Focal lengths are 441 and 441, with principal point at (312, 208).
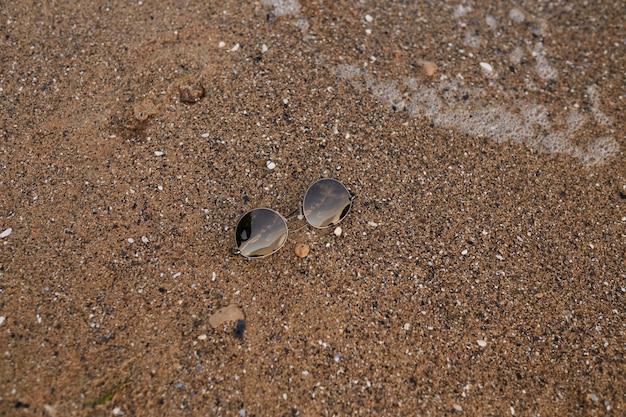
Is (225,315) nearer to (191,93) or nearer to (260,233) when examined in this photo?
(260,233)

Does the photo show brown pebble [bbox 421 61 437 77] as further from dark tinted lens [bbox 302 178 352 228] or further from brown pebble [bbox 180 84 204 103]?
brown pebble [bbox 180 84 204 103]

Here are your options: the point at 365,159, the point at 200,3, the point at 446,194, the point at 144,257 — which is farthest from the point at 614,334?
the point at 200,3

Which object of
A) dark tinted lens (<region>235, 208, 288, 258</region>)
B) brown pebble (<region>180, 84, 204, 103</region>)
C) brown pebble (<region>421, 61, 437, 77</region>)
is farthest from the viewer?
brown pebble (<region>421, 61, 437, 77</region>)

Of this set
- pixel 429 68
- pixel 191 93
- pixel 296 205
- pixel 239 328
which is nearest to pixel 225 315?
pixel 239 328

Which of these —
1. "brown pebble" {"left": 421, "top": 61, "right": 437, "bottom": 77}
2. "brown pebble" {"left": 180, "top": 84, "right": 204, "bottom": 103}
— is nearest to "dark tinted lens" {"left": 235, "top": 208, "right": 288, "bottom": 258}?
"brown pebble" {"left": 180, "top": 84, "right": 204, "bottom": 103}

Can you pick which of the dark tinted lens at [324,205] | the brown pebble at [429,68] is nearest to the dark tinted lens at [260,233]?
the dark tinted lens at [324,205]

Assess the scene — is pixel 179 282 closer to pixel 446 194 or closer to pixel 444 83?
pixel 446 194

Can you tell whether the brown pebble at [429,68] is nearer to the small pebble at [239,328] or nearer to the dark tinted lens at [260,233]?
the dark tinted lens at [260,233]
